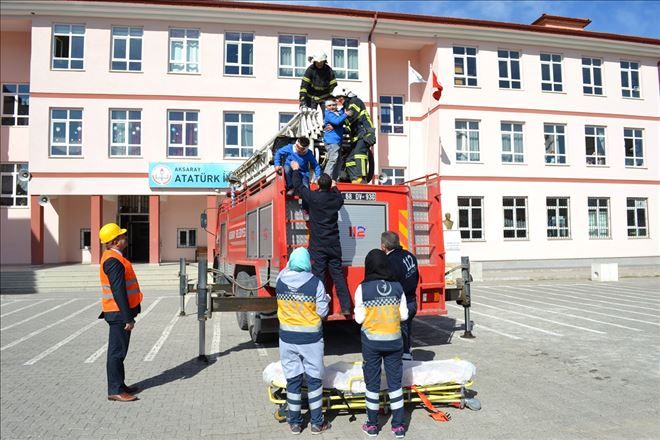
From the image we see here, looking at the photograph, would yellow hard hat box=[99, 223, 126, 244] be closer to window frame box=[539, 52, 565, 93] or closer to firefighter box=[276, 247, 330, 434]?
firefighter box=[276, 247, 330, 434]

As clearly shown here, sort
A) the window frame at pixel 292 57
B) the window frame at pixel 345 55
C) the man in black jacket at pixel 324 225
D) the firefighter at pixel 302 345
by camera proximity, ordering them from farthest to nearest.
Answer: the window frame at pixel 345 55
the window frame at pixel 292 57
the man in black jacket at pixel 324 225
the firefighter at pixel 302 345

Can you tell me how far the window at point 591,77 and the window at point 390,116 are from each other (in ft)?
32.7

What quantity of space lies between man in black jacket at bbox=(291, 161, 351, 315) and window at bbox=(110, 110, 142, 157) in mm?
17591

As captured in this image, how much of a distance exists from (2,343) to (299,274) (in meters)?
7.43

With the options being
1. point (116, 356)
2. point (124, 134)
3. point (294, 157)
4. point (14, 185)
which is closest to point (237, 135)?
point (124, 134)

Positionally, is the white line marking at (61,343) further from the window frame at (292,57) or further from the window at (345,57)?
the window at (345,57)

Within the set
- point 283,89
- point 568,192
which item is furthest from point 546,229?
point 283,89

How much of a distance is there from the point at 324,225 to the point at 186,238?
Result: 64.6 ft

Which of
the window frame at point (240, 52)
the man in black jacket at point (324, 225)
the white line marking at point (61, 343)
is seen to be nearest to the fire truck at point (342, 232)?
the man in black jacket at point (324, 225)

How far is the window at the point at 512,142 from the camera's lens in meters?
23.9

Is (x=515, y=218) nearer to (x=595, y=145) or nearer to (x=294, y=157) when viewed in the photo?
(x=595, y=145)

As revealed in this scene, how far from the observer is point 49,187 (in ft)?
67.9

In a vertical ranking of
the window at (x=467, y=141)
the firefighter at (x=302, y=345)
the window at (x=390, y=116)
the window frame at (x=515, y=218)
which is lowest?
the firefighter at (x=302, y=345)

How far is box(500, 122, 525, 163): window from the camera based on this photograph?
942 inches
